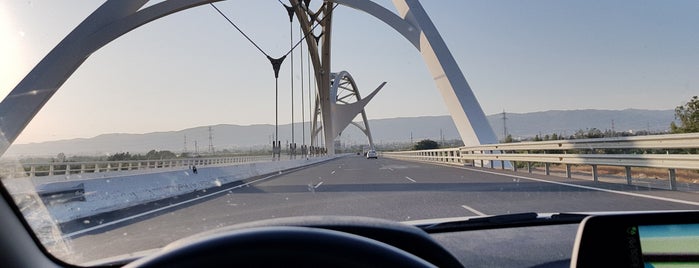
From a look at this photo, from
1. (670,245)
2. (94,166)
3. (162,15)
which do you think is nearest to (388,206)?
(670,245)

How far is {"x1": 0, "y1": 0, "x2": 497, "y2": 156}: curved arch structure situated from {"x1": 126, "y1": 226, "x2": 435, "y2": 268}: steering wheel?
25.7 meters

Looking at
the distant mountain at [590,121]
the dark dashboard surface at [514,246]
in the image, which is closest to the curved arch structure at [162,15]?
the distant mountain at [590,121]

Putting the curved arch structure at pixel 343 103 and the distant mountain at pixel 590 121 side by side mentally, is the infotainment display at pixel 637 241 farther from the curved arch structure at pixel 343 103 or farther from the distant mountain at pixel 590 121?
the curved arch structure at pixel 343 103

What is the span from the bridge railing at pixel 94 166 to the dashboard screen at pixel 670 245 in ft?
10.6

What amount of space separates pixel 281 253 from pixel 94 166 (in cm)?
2659

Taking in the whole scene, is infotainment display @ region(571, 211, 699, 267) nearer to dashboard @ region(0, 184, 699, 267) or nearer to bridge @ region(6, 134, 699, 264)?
dashboard @ region(0, 184, 699, 267)

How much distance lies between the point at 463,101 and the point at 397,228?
26.9 m

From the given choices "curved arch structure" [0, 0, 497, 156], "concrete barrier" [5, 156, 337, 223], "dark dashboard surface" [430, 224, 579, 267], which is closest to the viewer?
"dark dashboard surface" [430, 224, 579, 267]

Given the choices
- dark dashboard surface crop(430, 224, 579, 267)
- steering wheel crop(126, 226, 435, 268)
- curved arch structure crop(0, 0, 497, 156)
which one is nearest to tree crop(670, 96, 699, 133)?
dark dashboard surface crop(430, 224, 579, 267)

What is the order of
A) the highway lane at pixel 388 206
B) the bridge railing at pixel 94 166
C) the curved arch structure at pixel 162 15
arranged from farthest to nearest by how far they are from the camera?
the curved arch structure at pixel 162 15 < the highway lane at pixel 388 206 < the bridge railing at pixel 94 166

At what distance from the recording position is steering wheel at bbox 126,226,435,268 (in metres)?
1.06

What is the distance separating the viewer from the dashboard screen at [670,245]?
172 cm

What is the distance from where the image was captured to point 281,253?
107 cm

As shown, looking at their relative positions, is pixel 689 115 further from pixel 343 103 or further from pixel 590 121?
pixel 343 103
